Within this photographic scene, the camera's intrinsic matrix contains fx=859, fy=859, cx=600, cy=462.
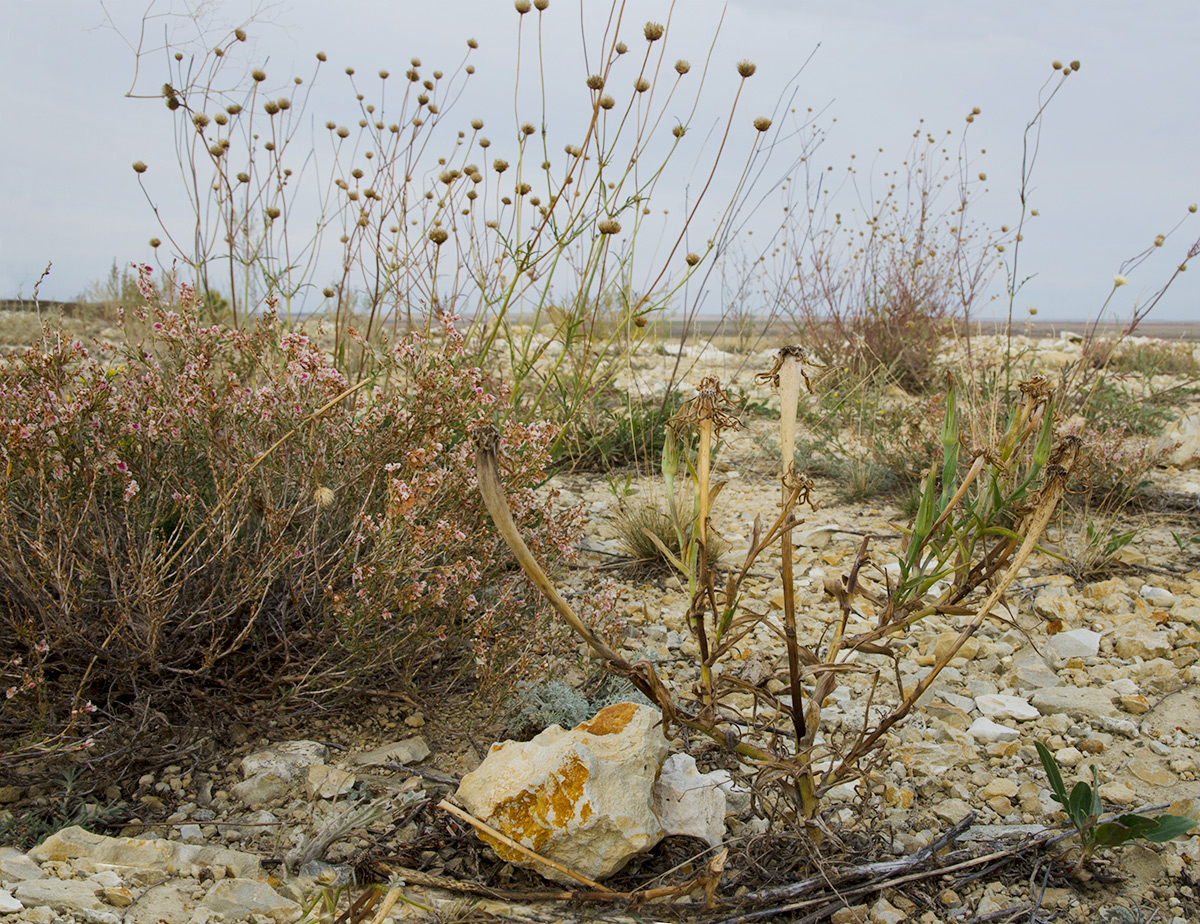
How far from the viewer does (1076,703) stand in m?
2.31

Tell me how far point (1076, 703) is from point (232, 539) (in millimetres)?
2212

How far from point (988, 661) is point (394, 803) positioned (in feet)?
5.93

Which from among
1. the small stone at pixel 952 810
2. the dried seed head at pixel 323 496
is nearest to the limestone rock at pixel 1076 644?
the small stone at pixel 952 810

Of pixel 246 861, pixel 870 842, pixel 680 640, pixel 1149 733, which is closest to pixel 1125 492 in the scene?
pixel 1149 733

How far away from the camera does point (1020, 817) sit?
1.88 meters

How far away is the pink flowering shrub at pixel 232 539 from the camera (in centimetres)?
196

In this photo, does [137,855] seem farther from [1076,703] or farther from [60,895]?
[1076,703]

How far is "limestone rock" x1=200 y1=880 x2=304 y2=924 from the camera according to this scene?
1.44 m

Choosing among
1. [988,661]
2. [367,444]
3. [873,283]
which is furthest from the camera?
[873,283]

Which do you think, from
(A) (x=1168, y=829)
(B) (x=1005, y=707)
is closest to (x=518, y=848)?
(A) (x=1168, y=829)

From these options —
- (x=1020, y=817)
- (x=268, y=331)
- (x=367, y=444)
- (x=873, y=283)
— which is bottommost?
(x=1020, y=817)

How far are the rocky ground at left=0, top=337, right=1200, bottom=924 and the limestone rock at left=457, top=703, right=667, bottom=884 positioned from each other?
0.10 metres

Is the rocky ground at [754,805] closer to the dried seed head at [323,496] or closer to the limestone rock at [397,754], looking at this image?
the limestone rock at [397,754]

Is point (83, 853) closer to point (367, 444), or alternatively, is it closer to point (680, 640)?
point (367, 444)
